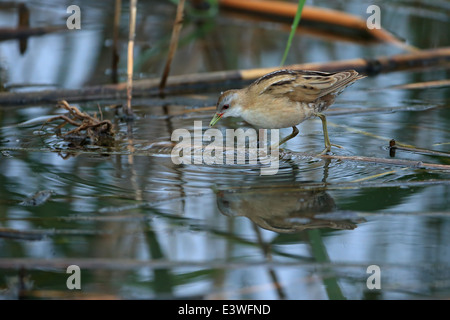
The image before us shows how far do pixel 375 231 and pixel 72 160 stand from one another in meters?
2.28

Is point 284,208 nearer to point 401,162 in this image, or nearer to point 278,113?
point 401,162

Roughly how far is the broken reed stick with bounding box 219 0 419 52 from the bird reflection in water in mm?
4588

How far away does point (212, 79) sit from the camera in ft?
22.5

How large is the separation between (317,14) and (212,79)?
10.3ft

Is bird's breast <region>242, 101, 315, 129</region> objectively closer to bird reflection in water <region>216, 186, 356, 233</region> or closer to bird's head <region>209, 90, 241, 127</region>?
bird's head <region>209, 90, 241, 127</region>

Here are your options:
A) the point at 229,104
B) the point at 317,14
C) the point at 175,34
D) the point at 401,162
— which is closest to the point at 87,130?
the point at 229,104

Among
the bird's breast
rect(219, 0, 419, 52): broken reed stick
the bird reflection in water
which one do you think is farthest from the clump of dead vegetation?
rect(219, 0, 419, 52): broken reed stick

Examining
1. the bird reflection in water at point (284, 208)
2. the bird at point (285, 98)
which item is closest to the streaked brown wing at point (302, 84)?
the bird at point (285, 98)

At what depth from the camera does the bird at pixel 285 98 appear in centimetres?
479

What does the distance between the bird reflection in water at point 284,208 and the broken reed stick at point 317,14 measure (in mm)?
4588

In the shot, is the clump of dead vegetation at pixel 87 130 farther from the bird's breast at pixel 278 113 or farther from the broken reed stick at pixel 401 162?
the broken reed stick at pixel 401 162

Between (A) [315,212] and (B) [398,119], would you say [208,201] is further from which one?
(B) [398,119]
